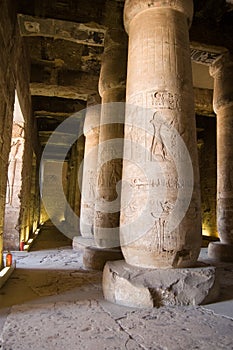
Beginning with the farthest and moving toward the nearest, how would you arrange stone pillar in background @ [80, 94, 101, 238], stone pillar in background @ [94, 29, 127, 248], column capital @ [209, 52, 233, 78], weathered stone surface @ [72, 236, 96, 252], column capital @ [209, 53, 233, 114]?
1. stone pillar in background @ [80, 94, 101, 238]
2. weathered stone surface @ [72, 236, 96, 252]
3. column capital @ [209, 52, 233, 78]
4. column capital @ [209, 53, 233, 114]
5. stone pillar in background @ [94, 29, 127, 248]

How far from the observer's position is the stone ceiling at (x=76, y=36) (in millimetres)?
5613

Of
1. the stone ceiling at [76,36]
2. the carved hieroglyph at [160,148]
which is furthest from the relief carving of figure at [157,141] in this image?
the stone ceiling at [76,36]

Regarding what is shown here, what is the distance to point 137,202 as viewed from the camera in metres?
3.03

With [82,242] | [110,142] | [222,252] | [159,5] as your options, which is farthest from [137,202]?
[82,242]

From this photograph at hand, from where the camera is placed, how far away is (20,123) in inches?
281

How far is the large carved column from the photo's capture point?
2.76 m

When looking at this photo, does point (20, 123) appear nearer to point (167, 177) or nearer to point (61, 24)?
point (61, 24)

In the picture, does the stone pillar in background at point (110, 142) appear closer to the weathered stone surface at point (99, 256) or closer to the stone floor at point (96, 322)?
the weathered stone surface at point (99, 256)

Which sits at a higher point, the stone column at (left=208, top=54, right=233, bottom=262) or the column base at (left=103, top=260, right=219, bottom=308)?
the stone column at (left=208, top=54, right=233, bottom=262)

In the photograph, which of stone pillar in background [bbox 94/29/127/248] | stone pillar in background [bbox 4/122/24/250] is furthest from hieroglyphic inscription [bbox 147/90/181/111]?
stone pillar in background [bbox 4/122/24/250]

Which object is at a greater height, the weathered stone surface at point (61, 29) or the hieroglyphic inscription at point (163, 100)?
the weathered stone surface at point (61, 29)

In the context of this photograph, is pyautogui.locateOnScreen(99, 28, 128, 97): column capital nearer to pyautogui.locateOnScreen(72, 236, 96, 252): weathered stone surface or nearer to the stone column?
the stone column

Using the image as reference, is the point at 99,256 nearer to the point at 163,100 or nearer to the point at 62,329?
the point at 62,329

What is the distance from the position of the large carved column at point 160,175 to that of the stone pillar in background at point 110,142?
6.62ft
